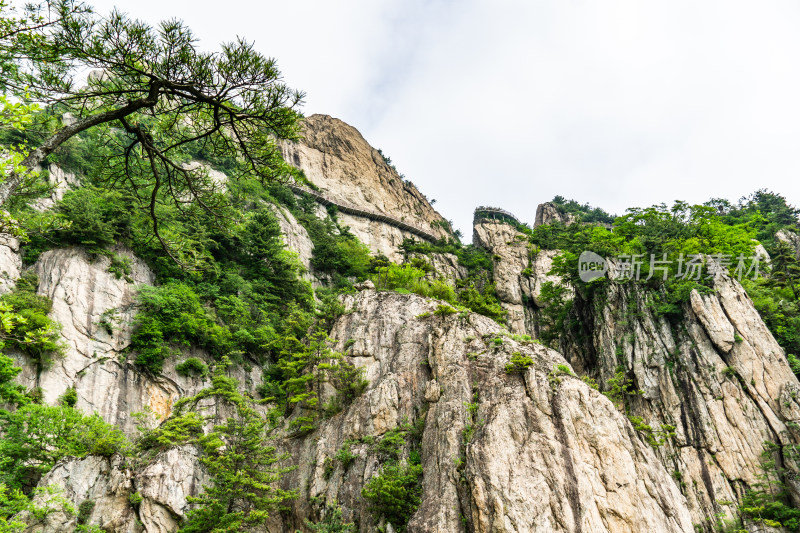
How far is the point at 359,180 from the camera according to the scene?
54.0 meters

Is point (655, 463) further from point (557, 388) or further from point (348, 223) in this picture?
point (348, 223)

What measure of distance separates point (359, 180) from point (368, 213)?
810cm

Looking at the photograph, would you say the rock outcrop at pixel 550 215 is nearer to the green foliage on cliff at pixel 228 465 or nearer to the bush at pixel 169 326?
the bush at pixel 169 326

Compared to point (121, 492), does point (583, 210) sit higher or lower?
higher

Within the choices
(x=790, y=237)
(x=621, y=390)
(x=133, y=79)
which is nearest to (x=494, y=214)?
(x=790, y=237)

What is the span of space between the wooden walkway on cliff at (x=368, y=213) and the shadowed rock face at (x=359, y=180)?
645mm

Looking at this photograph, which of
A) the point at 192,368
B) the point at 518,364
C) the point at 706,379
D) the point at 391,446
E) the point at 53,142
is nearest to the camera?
the point at 53,142

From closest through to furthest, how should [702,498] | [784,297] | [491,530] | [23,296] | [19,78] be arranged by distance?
[19,78] < [491,530] < [23,296] < [702,498] < [784,297]

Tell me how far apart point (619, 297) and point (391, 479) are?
18.4 m

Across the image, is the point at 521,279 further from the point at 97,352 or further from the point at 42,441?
the point at 42,441

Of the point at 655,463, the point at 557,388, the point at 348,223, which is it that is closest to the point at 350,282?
the point at 348,223

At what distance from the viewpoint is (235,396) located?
45.3ft

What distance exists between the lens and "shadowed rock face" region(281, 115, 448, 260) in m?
47.2

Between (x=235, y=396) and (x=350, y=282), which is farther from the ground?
(x=350, y=282)
